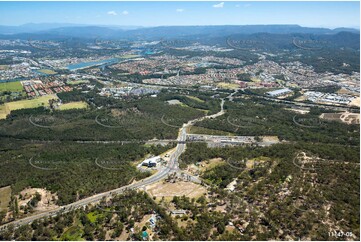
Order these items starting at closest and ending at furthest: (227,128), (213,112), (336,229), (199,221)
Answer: (336,229) → (199,221) → (227,128) → (213,112)

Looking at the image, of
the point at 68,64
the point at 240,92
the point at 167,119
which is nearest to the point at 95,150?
the point at 167,119

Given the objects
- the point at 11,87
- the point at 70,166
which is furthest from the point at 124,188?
the point at 11,87

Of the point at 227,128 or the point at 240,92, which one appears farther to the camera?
the point at 240,92

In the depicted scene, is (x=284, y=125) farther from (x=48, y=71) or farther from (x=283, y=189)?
(x=48, y=71)

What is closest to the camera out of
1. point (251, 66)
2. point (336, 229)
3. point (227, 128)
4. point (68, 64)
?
point (336, 229)

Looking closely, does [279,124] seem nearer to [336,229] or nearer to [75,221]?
[336,229]

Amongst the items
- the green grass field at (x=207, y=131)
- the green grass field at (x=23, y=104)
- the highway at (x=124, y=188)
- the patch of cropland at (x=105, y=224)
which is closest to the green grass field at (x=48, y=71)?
the green grass field at (x=23, y=104)
